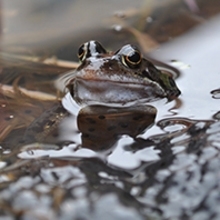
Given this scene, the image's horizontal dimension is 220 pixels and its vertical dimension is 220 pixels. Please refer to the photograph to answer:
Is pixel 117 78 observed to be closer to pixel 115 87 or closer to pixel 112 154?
pixel 115 87

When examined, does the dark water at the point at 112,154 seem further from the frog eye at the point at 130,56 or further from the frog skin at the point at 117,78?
the frog eye at the point at 130,56

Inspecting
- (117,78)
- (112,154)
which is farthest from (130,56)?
(112,154)

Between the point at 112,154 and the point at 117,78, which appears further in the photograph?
the point at 117,78

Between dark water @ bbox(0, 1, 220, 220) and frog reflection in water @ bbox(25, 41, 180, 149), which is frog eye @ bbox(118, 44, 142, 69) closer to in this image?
frog reflection in water @ bbox(25, 41, 180, 149)

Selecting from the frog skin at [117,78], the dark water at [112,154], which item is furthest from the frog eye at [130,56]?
the dark water at [112,154]

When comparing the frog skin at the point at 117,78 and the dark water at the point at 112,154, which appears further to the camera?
the frog skin at the point at 117,78

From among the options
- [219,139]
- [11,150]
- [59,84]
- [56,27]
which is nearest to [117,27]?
[56,27]

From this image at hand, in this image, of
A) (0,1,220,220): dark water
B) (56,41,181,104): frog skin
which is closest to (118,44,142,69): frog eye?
(56,41,181,104): frog skin

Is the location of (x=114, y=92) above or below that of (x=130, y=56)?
below
